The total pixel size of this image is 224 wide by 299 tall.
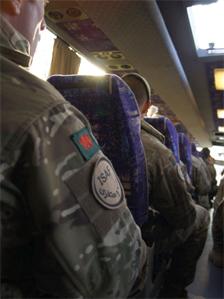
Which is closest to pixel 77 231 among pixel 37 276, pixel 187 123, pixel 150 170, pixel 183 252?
pixel 37 276

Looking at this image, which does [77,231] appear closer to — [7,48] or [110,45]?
[7,48]

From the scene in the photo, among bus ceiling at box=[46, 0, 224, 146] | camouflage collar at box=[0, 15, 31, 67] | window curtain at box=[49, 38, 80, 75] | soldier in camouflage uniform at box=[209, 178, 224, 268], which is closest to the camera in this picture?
camouflage collar at box=[0, 15, 31, 67]

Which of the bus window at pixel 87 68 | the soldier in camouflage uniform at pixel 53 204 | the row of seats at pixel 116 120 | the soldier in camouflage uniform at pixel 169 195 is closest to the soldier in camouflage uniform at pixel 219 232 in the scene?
the soldier in camouflage uniform at pixel 169 195

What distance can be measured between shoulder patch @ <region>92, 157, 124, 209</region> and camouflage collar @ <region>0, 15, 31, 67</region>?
0.30 meters

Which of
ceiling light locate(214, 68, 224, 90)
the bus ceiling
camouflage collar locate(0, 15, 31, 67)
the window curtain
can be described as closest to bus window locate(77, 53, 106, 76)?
the bus ceiling

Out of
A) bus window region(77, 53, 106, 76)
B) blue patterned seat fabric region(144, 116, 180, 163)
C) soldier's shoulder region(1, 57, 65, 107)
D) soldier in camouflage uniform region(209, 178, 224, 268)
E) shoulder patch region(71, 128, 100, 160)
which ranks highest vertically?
bus window region(77, 53, 106, 76)

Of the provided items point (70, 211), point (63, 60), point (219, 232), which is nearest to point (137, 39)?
point (63, 60)

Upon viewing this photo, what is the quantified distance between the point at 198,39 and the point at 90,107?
3040 mm

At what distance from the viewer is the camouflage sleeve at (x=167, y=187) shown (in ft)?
5.53

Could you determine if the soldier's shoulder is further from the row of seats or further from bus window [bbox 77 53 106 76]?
bus window [bbox 77 53 106 76]

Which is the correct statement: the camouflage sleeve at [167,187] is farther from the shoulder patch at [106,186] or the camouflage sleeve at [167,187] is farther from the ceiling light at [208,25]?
the ceiling light at [208,25]

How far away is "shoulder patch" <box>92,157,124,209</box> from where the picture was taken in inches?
24.6

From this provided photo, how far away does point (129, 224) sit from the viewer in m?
0.71

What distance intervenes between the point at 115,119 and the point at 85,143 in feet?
2.28
